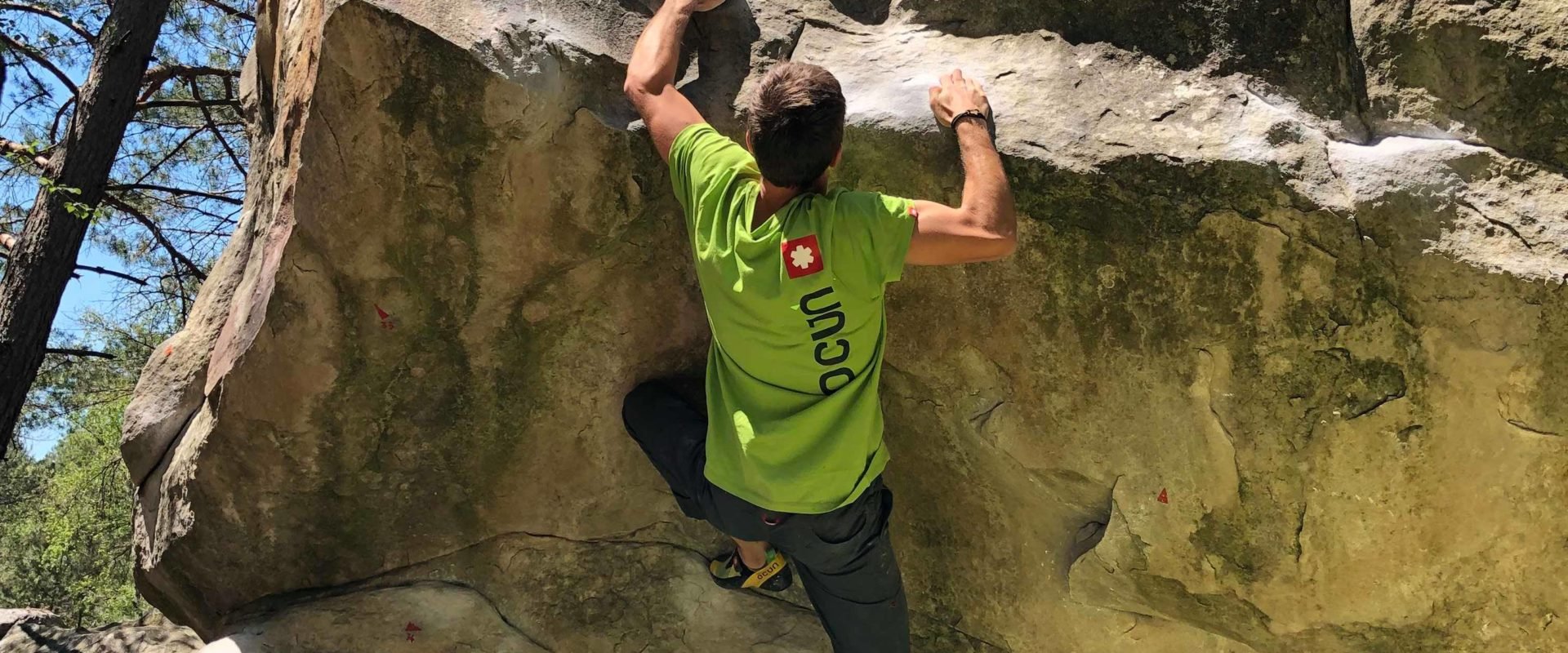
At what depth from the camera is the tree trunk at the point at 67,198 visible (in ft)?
16.4

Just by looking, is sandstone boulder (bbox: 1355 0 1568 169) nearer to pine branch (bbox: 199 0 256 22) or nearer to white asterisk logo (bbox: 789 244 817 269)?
white asterisk logo (bbox: 789 244 817 269)

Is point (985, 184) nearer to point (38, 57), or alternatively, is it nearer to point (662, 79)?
point (662, 79)

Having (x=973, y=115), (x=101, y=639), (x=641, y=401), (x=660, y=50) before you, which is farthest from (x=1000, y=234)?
(x=101, y=639)

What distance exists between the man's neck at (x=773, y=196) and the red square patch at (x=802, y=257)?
0.08 metres

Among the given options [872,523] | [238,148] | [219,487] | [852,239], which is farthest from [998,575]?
[238,148]

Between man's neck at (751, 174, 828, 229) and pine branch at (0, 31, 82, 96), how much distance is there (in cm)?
593

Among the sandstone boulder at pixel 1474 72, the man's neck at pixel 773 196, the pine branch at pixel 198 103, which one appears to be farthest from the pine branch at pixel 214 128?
the sandstone boulder at pixel 1474 72

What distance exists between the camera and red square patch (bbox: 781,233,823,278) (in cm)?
189

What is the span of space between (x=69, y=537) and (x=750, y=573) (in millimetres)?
14142

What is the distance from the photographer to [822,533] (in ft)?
7.22

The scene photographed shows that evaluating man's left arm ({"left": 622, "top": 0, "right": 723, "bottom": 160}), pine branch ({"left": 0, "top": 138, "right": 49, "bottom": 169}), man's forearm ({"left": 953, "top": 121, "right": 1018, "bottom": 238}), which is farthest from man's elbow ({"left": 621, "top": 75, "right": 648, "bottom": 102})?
pine branch ({"left": 0, "top": 138, "right": 49, "bottom": 169})

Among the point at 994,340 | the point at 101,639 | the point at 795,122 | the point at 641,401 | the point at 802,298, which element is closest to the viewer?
the point at 795,122

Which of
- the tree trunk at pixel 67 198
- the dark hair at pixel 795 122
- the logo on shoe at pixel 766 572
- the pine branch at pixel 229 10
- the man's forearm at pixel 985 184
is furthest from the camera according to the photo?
the pine branch at pixel 229 10

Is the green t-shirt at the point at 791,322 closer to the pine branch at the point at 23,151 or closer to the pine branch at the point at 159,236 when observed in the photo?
the pine branch at the point at 23,151
